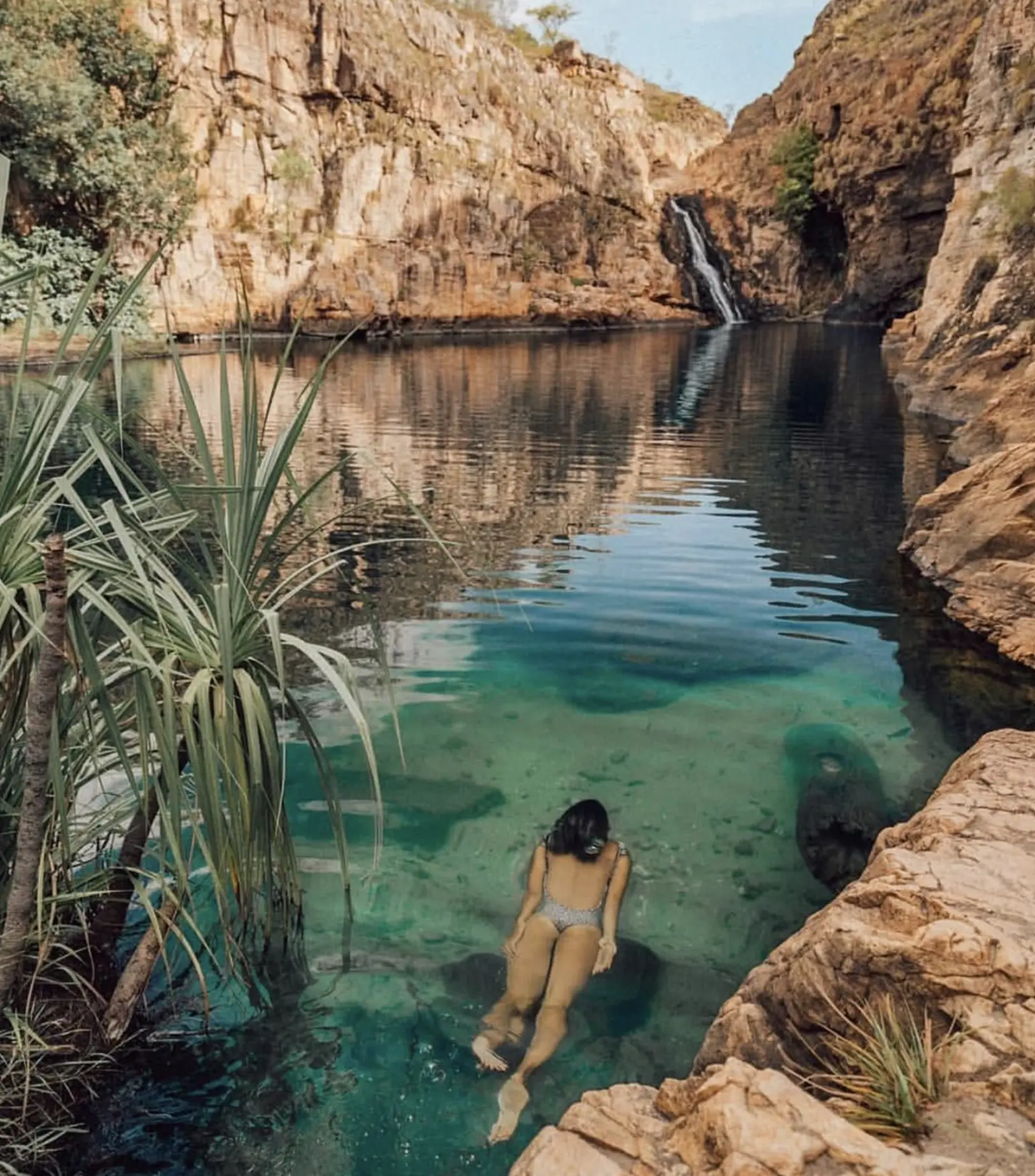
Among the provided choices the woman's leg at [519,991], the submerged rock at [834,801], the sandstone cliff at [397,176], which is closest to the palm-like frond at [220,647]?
the woman's leg at [519,991]

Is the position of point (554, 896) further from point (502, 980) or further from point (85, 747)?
point (85, 747)

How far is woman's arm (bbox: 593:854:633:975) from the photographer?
359 centimetres

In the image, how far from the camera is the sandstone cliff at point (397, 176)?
41.2m

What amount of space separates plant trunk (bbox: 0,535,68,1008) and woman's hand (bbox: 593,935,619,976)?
213 centimetres

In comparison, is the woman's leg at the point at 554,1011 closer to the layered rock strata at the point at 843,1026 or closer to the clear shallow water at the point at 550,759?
the clear shallow water at the point at 550,759

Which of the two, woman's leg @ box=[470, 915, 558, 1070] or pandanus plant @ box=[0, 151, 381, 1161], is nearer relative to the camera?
pandanus plant @ box=[0, 151, 381, 1161]

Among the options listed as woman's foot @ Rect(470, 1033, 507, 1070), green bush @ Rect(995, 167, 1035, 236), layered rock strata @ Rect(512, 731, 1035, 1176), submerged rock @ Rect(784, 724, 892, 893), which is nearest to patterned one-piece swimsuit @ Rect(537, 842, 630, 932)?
woman's foot @ Rect(470, 1033, 507, 1070)

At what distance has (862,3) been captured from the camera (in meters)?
55.5

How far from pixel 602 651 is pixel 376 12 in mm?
53368

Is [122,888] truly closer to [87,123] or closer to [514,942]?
[514,942]

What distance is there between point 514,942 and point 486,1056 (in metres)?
0.47

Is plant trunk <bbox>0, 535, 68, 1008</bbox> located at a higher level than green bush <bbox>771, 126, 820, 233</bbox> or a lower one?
lower

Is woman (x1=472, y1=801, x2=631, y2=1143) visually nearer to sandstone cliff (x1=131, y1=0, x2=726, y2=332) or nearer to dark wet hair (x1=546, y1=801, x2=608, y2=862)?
dark wet hair (x1=546, y1=801, x2=608, y2=862)

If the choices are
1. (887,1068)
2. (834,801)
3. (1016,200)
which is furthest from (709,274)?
(887,1068)
